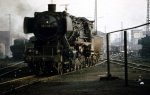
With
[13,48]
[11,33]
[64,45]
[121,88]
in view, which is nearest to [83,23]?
[64,45]

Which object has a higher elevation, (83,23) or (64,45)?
(83,23)

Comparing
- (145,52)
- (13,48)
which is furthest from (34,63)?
(145,52)

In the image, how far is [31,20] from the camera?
21.0 m

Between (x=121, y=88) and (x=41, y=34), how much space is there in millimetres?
9537

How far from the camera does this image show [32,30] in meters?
21.0

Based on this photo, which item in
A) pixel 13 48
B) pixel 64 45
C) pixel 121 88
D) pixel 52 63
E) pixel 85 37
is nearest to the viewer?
pixel 121 88

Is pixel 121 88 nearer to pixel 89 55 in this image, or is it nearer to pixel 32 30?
pixel 32 30

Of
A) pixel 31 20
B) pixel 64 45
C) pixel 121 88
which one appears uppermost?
pixel 31 20

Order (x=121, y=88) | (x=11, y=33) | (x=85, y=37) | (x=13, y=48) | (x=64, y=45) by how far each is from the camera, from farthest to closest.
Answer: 1. (x=11, y=33)
2. (x=13, y=48)
3. (x=85, y=37)
4. (x=64, y=45)
5. (x=121, y=88)

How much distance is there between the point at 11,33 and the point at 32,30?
6752 centimetres

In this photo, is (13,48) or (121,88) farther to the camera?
(13,48)

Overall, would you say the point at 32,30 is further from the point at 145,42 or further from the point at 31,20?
the point at 145,42

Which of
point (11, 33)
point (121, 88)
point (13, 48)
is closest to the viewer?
point (121, 88)

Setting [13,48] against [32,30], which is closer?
[32,30]
